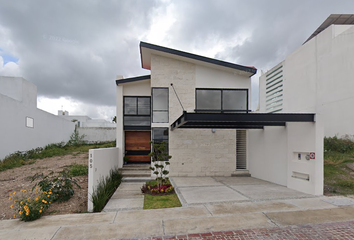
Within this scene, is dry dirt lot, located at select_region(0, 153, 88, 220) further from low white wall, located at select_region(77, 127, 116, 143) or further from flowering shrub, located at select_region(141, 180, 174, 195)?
low white wall, located at select_region(77, 127, 116, 143)

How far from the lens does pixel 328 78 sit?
14.6m

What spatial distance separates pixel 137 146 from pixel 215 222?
7.09m

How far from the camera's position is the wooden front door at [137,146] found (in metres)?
10.5

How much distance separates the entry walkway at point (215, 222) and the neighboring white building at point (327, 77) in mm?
8152

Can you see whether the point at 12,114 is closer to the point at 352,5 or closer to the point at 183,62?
the point at 183,62

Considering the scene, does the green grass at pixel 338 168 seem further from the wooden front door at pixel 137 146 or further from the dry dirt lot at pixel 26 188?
the wooden front door at pixel 137 146

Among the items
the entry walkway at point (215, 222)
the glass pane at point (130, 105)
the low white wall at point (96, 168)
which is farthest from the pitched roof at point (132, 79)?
the entry walkway at point (215, 222)

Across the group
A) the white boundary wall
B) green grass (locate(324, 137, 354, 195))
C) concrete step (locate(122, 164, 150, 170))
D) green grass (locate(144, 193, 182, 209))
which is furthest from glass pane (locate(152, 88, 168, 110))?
green grass (locate(324, 137, 354, 195))

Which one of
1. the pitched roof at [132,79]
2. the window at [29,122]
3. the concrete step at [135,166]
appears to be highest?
the pitched roof at [132,79]

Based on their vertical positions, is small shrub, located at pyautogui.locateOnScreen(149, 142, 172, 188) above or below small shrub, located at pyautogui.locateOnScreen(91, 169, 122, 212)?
above

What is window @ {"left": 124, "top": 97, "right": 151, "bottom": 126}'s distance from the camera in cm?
1031

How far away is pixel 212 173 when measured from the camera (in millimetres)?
9398

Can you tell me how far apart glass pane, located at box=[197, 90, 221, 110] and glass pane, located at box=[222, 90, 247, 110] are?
0.33 m

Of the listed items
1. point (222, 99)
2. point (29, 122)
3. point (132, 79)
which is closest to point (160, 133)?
point (132, 79)
